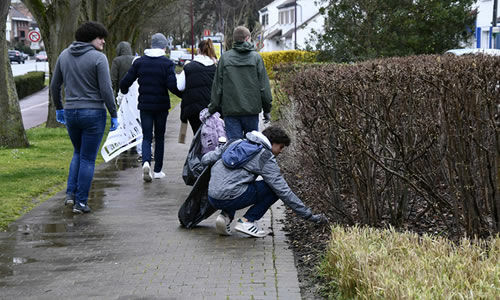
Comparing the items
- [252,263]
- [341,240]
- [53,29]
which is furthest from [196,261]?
[53,29]

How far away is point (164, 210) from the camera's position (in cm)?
831

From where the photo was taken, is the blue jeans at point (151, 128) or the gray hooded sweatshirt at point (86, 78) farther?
the blue jeans at point (151, 128)

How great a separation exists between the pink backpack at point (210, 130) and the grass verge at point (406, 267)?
11.2 ft

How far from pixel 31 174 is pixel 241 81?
3.88m

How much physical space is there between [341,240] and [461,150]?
1003 mm

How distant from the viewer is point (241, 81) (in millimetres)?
8719

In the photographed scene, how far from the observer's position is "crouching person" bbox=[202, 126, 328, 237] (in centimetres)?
670

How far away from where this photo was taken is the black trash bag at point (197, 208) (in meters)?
7.21

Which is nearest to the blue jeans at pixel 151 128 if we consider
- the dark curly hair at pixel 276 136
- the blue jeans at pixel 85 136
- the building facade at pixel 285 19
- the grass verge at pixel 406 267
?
the blue jeans at pixel 85 136

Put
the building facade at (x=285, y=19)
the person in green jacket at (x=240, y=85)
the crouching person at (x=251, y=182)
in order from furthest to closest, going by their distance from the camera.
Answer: the building facade at (x=285, y=19)
the person in green jacket at (x=240, y=85)
the crouching person at (x=251, y=182)

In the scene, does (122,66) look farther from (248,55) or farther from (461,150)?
(461,150)

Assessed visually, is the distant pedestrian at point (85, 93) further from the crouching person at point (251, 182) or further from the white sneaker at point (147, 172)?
the white sneaker at point (147, 172)

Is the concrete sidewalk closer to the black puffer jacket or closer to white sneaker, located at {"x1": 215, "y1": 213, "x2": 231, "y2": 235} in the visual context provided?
white sneaker, located at {"x1": 215, "y1": 213, "x2": 231, "y2": 235}

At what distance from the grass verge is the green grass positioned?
11.8ft
